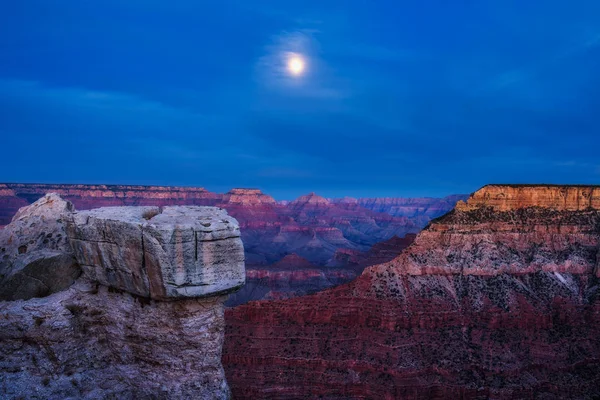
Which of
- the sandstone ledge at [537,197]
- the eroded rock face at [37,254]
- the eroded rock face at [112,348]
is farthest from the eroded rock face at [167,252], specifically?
the sandstone ledge at [537,197]

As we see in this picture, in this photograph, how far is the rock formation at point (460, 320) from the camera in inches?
1089

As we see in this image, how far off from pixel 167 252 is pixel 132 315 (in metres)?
2.42

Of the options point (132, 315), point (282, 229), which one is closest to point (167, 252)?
point (132, 315)

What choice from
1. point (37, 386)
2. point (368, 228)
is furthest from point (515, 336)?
point (368, 228)

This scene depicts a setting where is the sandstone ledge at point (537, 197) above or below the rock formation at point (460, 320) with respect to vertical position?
above

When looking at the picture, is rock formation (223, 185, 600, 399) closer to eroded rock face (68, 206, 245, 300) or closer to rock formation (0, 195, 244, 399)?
rock formation (0, 195, 244, 399)

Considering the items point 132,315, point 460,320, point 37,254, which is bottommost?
point 460,320

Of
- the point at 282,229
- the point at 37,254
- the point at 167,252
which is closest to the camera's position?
the point at 167,252

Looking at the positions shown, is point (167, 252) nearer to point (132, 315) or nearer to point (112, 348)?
point (132, 315)

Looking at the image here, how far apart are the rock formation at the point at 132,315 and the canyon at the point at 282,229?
4024 cm

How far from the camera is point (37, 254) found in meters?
11.4

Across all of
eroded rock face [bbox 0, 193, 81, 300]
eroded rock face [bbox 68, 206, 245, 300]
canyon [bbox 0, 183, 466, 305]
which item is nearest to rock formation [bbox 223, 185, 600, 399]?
eroded rock face [bbox 0, 193, 81, 300]

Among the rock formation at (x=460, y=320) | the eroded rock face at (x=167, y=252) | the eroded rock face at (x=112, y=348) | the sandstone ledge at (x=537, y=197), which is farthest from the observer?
the sandstone ledge at (x=537, y=197)

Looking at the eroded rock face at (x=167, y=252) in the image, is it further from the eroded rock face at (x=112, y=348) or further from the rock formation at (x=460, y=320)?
the rock formation at (x=460, y=320)
